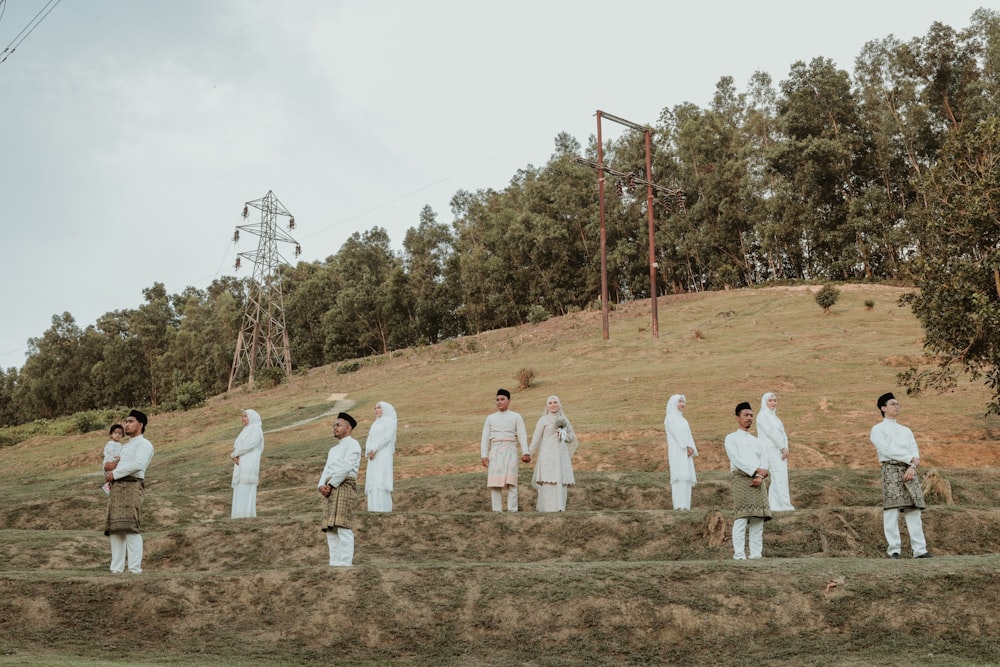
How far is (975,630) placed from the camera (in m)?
6.73

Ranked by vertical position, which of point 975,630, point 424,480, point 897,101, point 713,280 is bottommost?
point 975,630

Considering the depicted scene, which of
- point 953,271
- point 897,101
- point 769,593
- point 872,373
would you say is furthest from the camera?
point 897,101

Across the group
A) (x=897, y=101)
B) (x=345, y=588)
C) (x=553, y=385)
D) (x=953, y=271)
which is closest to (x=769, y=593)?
(x=345, y=588)

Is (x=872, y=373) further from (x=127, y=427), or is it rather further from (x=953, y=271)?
(x=127, y=427)

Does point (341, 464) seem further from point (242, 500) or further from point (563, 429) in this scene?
point (242, 500)

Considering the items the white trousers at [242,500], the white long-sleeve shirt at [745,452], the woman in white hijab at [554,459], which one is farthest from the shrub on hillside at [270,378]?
the white long-sleeve shirt at [745,452]

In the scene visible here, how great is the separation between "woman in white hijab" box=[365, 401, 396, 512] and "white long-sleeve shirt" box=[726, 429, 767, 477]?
594 cm

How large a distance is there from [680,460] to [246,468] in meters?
7.12

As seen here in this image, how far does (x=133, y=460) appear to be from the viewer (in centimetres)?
991

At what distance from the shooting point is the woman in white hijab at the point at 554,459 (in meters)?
12.6

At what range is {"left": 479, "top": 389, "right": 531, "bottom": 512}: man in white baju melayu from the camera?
1276 centimetres

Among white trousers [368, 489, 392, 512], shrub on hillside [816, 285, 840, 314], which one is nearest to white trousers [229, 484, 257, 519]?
white trousers [368, 489, 392, 512]

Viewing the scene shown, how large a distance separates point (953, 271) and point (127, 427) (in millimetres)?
16819

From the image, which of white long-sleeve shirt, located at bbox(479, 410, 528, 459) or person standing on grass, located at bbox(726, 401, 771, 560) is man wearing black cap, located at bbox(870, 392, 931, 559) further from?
white long-sleeve shirt, located at bbox(479, 410, 528, 459)
